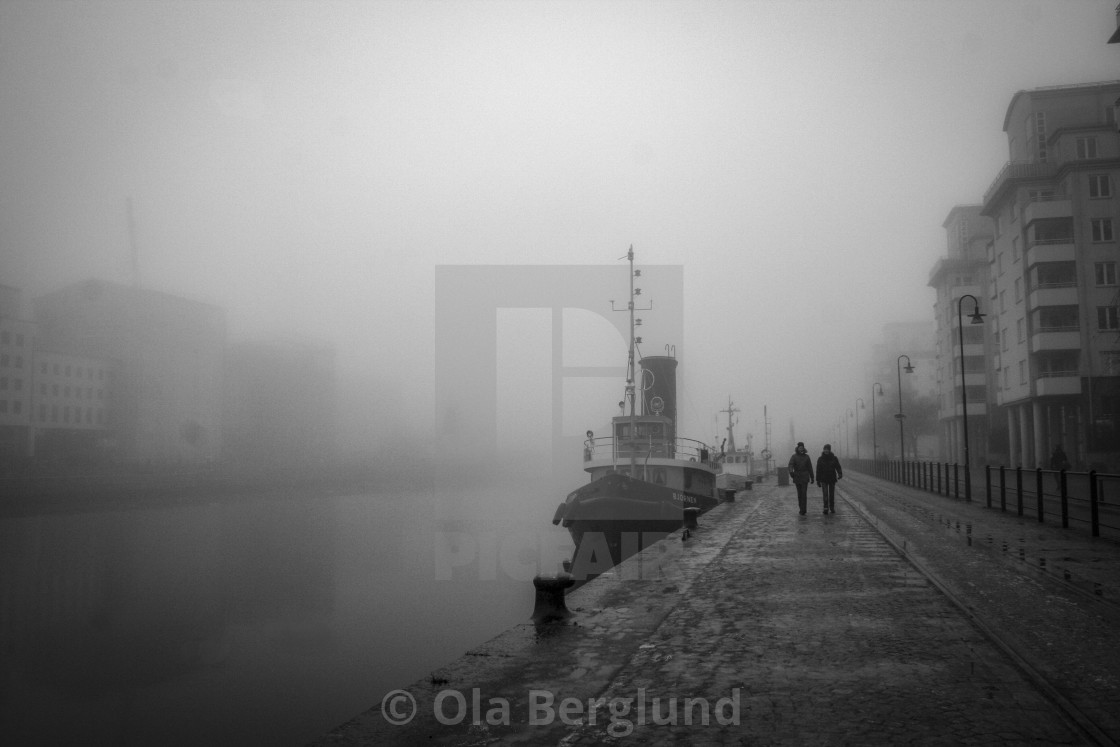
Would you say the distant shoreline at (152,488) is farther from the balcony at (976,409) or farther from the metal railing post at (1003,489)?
the balcony at (976,409)

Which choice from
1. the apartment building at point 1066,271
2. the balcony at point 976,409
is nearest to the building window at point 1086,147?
the apartment building at point 1066,271

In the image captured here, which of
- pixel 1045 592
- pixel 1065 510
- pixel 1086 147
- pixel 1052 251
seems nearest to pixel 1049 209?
pixel 1052 251

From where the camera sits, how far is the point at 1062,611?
310 inches

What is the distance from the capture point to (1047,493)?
18.5m

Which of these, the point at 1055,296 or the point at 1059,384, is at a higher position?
the point at 1055,296

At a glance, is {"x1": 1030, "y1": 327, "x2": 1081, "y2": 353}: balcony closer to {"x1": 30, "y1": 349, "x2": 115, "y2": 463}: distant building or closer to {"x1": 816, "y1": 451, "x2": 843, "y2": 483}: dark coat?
{"x1": 816, "y1": 451, "x2": 843, "y2": 483}: dark coat

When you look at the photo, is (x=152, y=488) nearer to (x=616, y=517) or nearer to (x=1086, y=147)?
(x=616, y=517)

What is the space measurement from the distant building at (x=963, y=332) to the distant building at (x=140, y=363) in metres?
66.5

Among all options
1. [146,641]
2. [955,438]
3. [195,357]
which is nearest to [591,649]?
[146,641]

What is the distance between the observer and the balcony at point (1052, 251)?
4853 centimetres

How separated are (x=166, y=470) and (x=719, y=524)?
174 ft

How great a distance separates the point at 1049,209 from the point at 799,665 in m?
52.6

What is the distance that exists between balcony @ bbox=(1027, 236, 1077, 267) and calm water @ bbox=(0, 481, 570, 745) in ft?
A: 110

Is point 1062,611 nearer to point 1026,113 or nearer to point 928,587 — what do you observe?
point 928,587
